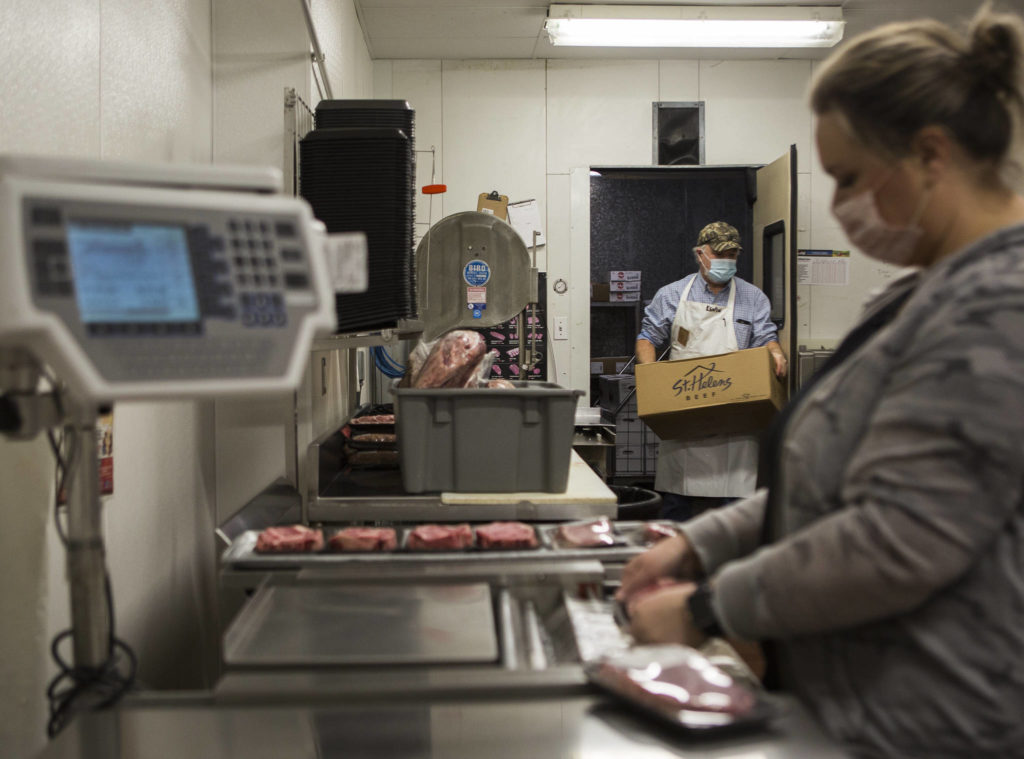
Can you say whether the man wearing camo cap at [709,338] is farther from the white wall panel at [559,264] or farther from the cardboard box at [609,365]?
the cardboard box at [609,365]

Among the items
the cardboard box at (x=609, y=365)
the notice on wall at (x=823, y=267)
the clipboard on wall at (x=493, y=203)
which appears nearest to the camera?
the clipboard on wall at (x=493, y=203)

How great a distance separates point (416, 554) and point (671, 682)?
709 millimetres

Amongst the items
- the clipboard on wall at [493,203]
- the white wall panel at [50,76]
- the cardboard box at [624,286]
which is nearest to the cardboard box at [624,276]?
the cardboard box at [624,286]

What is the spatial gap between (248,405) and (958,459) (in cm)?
197

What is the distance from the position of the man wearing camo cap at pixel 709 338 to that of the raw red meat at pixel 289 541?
2751 millimetres

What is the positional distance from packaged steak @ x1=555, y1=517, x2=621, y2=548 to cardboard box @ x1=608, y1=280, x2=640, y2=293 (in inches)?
161

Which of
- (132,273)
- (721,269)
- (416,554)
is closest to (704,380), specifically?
(721,269)

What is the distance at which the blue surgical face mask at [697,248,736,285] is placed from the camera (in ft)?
13.7

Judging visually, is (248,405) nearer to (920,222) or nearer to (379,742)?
(379,742)

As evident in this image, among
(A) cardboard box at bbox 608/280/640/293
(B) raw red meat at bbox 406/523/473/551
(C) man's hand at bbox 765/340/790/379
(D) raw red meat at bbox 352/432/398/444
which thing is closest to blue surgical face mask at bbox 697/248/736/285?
(C) man's hand at bbox 765/340/790/379

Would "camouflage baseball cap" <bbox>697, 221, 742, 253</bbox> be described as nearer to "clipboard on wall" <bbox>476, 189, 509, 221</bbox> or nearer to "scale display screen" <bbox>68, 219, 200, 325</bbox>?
A: "clipboard on wall" <bbox>476, 189, 509, 221</bbox>

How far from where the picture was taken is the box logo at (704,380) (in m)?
3.71

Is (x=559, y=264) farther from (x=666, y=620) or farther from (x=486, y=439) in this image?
(x=666, y=620)

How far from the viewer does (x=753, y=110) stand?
5129 mm
